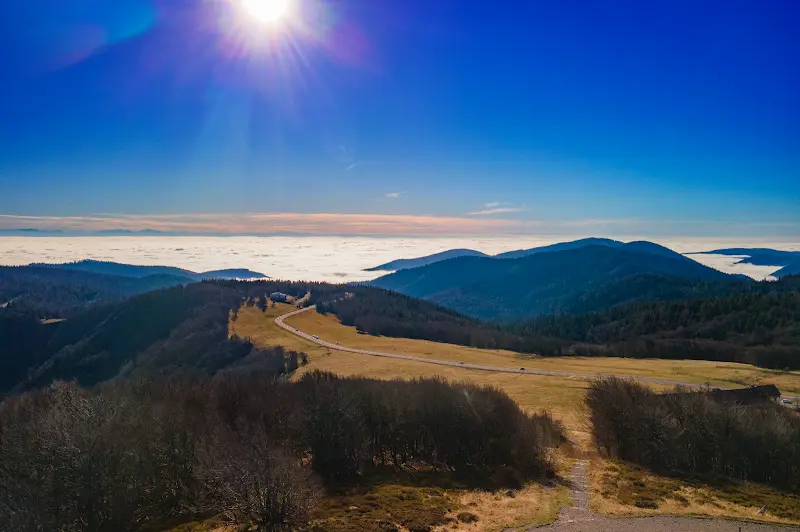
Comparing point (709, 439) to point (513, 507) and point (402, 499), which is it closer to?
point (513, 507)

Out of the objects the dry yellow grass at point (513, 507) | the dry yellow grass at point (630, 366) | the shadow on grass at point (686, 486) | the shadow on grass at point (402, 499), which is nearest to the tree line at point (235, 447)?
the shadow on grass at point (402, 499)

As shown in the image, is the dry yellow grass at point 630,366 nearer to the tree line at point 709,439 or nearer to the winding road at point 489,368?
the winding road at point 489,368

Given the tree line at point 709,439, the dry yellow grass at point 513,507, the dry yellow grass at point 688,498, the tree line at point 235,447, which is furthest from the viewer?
the tree line at point 709,439

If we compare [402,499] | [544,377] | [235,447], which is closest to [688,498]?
[402,499]

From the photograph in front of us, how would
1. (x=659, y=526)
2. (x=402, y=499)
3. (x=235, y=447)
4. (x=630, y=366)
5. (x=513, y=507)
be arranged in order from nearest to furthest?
(x=659, y=526), (x=235, y=447), (x=513, y=507), (x=402, y=499), (x=630, y=366)

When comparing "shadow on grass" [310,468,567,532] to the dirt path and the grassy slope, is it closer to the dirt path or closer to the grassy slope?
the grassy slope

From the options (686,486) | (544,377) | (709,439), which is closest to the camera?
(686,486)
